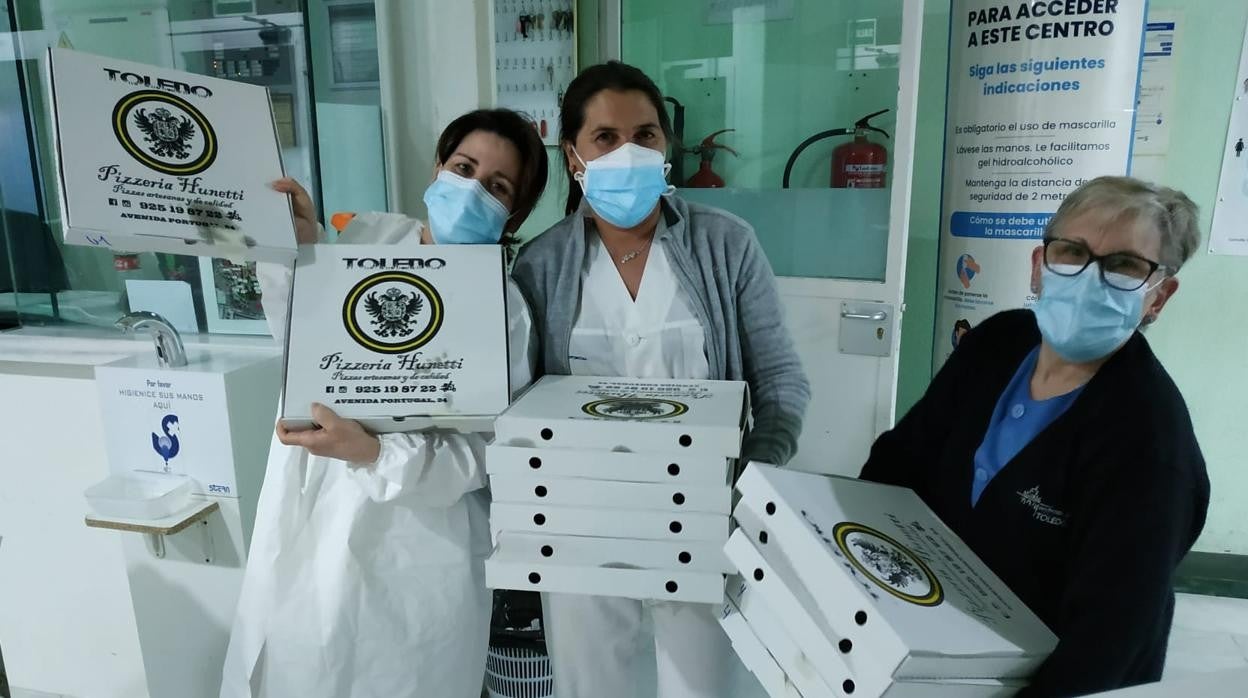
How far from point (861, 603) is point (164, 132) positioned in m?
1.02

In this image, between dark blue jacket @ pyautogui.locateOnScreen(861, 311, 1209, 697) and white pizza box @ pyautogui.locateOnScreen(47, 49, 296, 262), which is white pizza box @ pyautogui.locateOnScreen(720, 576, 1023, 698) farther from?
white pizza box @ pyautogui.locateOnScreen(47, 49, 296, 262)

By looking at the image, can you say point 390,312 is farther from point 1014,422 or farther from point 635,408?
point 1014,422

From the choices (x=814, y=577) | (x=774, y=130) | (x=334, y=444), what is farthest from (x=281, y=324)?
(x=774, y=130)

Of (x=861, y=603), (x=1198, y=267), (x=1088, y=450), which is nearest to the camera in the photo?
(x=861, y=603)

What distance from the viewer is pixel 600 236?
4.16 ft

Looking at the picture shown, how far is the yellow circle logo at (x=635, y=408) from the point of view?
3.17 ft

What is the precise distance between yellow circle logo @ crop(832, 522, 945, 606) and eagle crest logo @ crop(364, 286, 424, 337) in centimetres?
64

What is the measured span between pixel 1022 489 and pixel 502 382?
0.69 meters

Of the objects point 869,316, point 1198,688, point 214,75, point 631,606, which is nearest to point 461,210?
point 631,606

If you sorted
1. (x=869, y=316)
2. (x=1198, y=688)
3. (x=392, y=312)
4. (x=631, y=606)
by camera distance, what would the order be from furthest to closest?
(x=869, y=316) < (x=631, y=606) < (x=392, y=312) < (x=1198, y=688)

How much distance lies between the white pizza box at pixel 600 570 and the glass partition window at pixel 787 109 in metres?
1.54

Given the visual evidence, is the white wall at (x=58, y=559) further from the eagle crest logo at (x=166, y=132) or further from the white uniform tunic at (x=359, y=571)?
the eagle crest logo at (x=166, y=132)

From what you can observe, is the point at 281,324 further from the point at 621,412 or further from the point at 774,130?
the point at 774,130

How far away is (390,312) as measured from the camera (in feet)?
3.42
